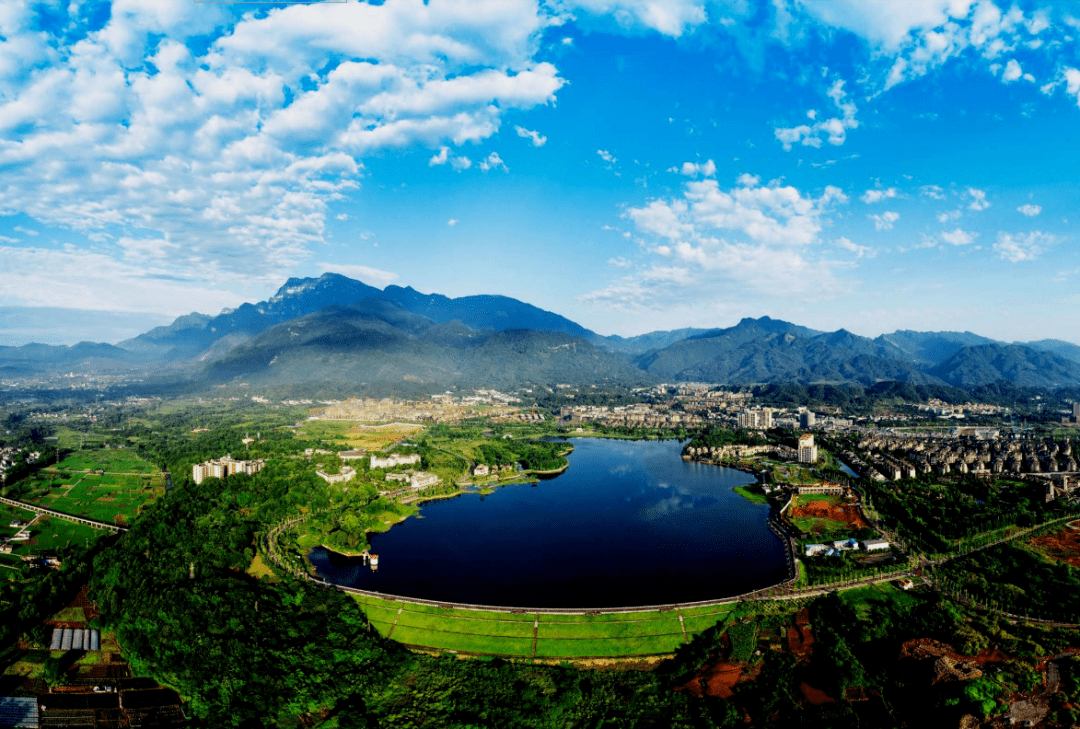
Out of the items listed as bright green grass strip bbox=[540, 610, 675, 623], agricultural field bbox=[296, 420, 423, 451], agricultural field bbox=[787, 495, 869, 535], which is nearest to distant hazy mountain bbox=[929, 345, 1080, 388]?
agricultural field bbox=[787, 495, 869, 535]

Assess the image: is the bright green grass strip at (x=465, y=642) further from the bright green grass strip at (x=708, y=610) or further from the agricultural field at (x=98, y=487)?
the agricultural field at (x=98, y=487)

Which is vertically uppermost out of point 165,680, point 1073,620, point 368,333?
point 368,333

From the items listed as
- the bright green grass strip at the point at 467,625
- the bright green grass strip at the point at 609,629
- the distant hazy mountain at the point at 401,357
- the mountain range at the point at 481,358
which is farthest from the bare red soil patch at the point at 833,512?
the distant hazy mountain at the point at 401,357

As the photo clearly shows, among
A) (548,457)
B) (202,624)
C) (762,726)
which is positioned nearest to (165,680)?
(202,624)

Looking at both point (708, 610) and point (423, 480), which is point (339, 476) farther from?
point (708, 610)

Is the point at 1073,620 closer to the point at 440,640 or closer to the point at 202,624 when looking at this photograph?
the point at 440,640

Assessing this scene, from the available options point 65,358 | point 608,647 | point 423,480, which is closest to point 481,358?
point 423,480

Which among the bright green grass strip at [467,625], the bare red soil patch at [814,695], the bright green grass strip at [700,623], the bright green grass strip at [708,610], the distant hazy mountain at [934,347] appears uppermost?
the distant hazy mountain at [934,347]
